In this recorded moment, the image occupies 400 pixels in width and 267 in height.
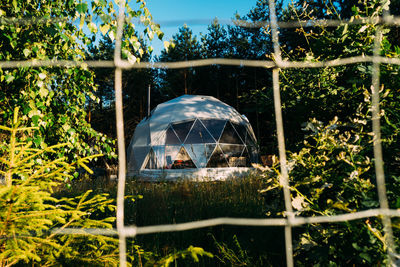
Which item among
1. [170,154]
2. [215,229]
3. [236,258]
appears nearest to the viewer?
[236,258]

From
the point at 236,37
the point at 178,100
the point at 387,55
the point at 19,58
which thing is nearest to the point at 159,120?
the point at 178,100

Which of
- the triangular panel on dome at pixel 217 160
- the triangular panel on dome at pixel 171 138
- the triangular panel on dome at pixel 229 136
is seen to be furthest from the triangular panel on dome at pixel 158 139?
the triangular panel on dome at pixel 229 136

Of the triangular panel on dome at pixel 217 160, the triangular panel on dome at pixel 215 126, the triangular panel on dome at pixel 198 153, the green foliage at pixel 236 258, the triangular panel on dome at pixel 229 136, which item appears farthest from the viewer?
the triangular panel on dome at pixel 229 136

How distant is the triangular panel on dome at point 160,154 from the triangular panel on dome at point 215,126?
166 cm

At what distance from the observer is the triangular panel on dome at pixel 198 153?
29.3 feet

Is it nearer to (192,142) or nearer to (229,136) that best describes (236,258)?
(192,142)

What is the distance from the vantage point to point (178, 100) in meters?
10.9

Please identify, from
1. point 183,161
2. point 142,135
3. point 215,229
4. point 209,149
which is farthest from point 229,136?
point 215,229

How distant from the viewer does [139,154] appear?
10.0m

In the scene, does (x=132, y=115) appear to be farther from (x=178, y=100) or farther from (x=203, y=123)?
(x=203, y=123)

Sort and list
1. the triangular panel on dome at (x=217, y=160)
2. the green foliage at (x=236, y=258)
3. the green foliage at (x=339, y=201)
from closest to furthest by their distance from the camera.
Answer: the green foliage at (x=339, y=201)
the green foliage at (x=236, y=258)
the triangular panel on dome at (x=217, y=160)

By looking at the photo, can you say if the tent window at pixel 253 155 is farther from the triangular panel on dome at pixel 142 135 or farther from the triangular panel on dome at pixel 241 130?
the triangular panel on dome at pixel 142 135

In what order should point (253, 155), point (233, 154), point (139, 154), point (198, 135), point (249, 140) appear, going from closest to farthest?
point (198, 135) < point (233, 154) < point (139, 154) < point (253, 155) < point (249, 140)

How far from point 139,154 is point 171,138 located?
142cm
